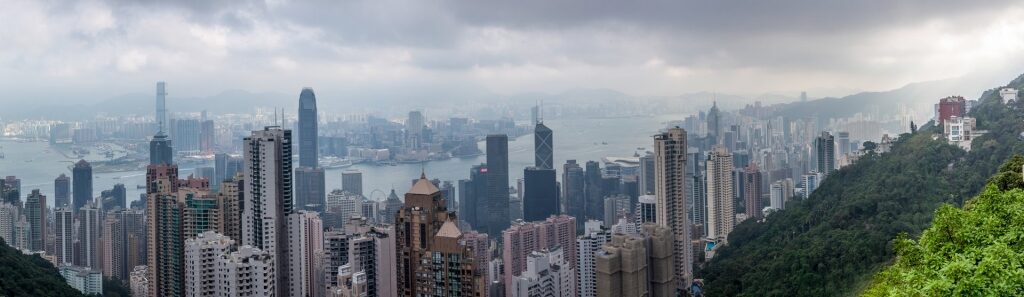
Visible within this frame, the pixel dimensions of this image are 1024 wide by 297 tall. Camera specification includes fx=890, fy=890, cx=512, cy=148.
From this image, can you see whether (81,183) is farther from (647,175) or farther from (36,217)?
(647,175)

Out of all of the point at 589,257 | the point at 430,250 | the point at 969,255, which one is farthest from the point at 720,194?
the point at 969,255

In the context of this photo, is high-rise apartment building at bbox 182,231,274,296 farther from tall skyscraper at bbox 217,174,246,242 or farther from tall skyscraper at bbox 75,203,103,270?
tall skyscraper at bbox 75,203,103,270

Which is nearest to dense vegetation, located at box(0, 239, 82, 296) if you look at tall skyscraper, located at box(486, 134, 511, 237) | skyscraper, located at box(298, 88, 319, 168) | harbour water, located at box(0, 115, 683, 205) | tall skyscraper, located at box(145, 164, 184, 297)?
tall skyscraper, located at box(145, 164, 184, 297)

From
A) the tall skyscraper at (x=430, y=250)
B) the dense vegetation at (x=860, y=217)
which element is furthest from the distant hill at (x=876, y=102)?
the tall skyscraper at (x=430, y=250)

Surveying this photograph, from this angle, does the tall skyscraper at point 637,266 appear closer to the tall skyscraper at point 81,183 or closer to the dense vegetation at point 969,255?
the dense vegetation at point 969,255

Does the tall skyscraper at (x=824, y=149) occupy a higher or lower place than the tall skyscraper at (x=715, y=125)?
lower

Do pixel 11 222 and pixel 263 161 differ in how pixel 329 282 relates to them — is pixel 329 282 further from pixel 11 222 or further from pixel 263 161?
pixel 11 222

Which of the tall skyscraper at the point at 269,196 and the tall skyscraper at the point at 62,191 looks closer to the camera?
the tall skyscraper at the point at 269,196

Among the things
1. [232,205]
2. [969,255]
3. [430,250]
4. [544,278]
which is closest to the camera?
[969,255]
